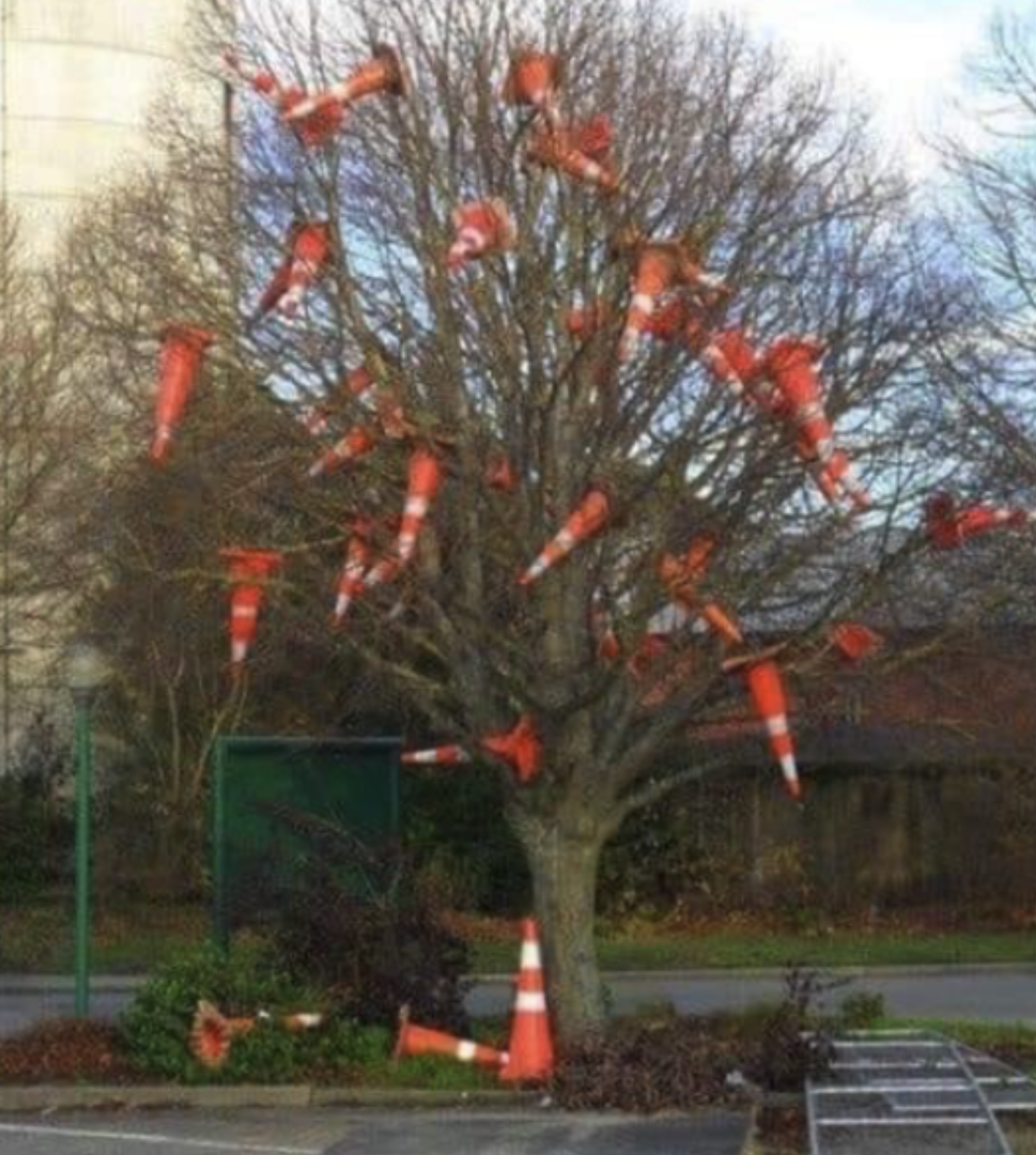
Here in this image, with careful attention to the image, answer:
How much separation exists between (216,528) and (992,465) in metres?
5.67

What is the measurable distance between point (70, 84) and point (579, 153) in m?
30.0

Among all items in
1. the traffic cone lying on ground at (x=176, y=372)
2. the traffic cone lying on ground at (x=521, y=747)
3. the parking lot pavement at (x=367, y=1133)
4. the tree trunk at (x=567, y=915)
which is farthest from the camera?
the tree trunk at (x=567, y=915)

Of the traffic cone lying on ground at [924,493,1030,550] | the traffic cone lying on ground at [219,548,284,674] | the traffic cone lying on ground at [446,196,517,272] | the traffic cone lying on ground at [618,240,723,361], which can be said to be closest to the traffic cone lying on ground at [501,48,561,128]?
the traffic cone lying on ground at [446,196,517,272]

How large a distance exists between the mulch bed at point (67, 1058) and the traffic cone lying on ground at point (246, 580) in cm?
335

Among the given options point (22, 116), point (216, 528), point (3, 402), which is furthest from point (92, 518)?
point (22, 116)

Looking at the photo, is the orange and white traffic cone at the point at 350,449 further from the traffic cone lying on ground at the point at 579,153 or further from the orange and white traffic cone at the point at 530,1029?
the orange and white traffic cone at the point at 530,1029

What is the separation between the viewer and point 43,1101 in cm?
1792

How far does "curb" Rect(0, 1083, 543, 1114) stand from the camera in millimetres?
17500

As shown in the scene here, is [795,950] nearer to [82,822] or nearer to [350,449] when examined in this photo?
[82,822]

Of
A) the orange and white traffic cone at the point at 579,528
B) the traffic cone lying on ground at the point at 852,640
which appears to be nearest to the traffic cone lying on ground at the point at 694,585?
the orange and white traffic cone at the point at 579,528

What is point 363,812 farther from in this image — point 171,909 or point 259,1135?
point 171,909

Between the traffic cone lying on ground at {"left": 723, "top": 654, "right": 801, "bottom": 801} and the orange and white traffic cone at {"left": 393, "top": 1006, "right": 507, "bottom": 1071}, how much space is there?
2.99 meters

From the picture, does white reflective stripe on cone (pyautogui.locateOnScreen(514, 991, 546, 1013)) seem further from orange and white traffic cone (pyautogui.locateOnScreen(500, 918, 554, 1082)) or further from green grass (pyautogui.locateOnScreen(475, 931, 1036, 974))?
green grass (pyautogui.locateOnScreen(475, 931, 1036, 974))

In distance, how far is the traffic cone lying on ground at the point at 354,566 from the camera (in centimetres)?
1658
